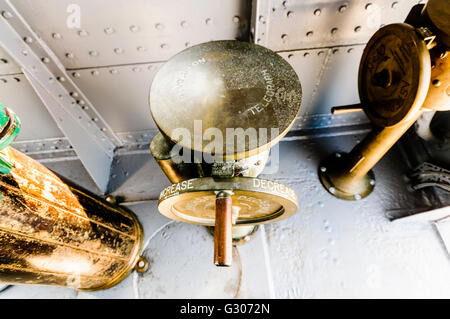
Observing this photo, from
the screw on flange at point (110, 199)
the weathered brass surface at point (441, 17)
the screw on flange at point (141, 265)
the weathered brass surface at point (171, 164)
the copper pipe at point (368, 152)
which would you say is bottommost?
the screw on flange at point (141, 265)

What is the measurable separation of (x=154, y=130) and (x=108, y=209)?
0.89 m

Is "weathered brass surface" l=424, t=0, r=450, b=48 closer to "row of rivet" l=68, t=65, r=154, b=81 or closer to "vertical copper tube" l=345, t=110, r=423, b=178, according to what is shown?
"vertical copper tube" l=345, t=110, r=423, b=178

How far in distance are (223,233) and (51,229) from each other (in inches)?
34.8

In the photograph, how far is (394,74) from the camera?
1.25 m

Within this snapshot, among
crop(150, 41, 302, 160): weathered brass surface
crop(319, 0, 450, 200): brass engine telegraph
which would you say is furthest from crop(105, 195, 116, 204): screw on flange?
crop(319, 0, 450, 200): brass engine telegraph

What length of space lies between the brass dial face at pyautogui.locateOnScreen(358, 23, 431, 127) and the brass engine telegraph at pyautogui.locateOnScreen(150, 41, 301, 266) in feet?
1.91

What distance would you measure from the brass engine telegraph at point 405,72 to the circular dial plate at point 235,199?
0.72 m

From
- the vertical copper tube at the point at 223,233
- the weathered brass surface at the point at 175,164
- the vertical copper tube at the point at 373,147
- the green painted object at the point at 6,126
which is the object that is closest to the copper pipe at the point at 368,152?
the vertical copper tube at the point at 373,147

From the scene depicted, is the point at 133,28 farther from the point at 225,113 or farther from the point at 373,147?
the point at 373,147

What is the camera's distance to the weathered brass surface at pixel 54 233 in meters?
1.07

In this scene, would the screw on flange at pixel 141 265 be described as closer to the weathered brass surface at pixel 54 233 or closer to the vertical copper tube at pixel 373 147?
the weathered brass surface at pixel 54 233

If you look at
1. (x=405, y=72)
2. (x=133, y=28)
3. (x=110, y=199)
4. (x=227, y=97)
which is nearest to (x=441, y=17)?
(x=405, y=72)

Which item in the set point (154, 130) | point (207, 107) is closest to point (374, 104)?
point (207, 107)

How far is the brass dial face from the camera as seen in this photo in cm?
108
